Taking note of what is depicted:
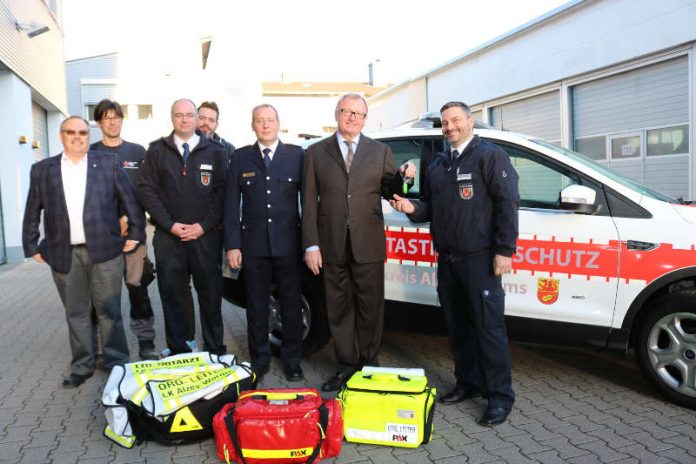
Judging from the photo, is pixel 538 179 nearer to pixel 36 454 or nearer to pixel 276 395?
pixel 276 395

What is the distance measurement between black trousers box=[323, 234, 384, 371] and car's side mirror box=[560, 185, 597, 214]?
4.07ft

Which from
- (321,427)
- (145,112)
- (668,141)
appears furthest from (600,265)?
(145,112)

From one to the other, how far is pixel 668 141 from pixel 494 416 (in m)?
8.39

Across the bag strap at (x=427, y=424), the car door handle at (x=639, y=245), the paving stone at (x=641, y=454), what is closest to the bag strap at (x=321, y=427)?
the bag strap at (x=427, y=424)

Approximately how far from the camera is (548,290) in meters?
4.17

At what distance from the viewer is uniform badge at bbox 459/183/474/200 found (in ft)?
12.5

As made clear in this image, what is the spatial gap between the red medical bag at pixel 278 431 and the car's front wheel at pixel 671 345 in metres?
2.00

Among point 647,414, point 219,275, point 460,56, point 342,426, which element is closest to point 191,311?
point 219,275

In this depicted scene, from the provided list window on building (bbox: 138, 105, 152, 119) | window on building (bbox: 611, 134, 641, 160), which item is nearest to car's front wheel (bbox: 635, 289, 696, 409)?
window on building (bbox: 611, 134, 641, 160)

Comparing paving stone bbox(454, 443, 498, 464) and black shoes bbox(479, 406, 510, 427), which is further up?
black shoes bbox(479, 406, 510, 427)

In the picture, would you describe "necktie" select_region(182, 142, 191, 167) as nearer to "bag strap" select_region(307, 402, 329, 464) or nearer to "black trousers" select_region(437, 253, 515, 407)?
"black trousers" select_region(437, 253, 515, 407)

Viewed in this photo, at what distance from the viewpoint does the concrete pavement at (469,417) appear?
11.4 ft

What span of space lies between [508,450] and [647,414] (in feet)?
3.42

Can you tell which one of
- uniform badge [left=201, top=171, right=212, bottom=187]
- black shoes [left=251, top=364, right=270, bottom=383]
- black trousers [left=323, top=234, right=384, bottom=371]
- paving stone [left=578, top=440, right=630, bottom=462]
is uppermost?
uniform badge [left=201, top=171, right=212, bottom=187]
